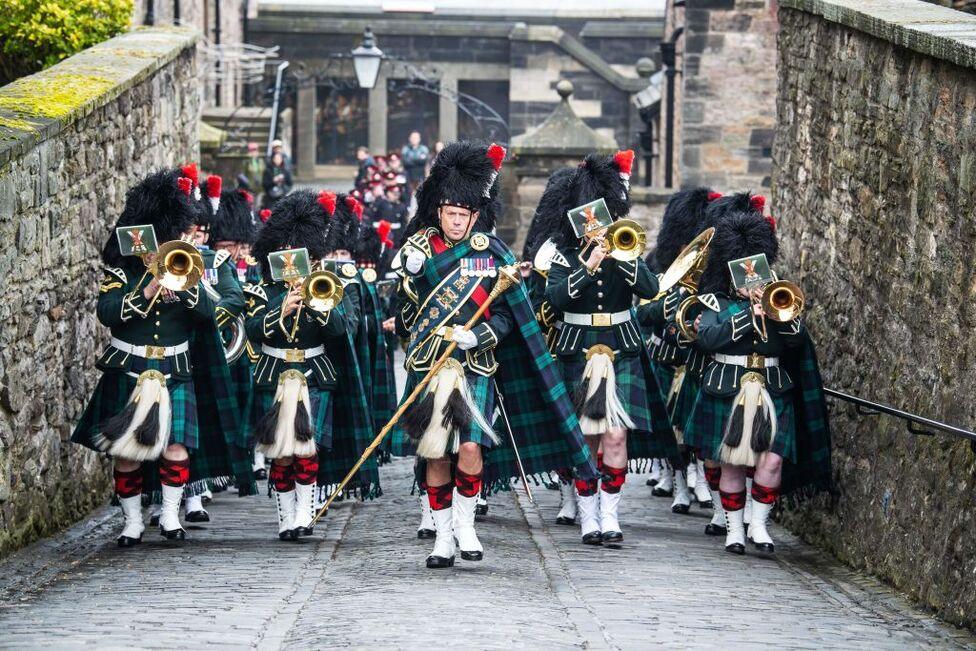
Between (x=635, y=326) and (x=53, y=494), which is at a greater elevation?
(x=635, y=326)

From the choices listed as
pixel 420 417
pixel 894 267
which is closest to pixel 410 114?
pixel 894 267

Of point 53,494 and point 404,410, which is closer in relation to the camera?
point 404,410

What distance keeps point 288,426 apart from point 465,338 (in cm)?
155

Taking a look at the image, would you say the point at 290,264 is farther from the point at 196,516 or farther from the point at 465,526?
the point at 465,526

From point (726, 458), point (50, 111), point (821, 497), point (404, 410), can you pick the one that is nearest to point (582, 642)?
point (404, 410)

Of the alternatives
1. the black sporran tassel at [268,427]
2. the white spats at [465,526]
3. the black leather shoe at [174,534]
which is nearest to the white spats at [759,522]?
the white spats at [465,526]

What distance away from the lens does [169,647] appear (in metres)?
7.24

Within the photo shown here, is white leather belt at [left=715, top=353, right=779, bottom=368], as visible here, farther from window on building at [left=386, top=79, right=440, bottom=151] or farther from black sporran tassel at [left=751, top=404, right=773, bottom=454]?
window on building at [left=386, top=79, right=440, bottom=151]

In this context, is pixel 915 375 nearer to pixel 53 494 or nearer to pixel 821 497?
pixel 821 497

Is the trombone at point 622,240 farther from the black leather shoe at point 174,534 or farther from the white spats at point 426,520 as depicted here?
the black leather shoe at point 174,534

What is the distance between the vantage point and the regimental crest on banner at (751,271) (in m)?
10.3

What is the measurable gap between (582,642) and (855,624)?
1.57 metres

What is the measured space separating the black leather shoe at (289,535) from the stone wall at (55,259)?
1220 mm

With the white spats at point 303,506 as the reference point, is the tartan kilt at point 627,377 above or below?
above
